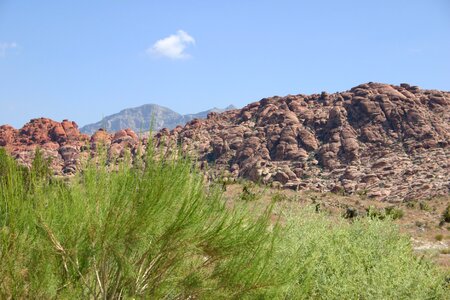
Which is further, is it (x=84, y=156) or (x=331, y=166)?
(x=331, y=166)

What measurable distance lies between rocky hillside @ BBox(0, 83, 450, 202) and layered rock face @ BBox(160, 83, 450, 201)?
0.43ft

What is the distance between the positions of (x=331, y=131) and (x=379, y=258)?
65533 mm

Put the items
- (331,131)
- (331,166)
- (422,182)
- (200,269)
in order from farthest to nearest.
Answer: (331,131) < (331,166) < (422,182) < (200,269)

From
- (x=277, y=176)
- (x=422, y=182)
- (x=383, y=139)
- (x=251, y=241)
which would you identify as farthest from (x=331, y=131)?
(x=251, y=241)

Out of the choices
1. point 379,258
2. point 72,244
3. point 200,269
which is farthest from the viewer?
point 379,258

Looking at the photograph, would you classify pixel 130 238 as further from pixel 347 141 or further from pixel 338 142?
pixel 338 142

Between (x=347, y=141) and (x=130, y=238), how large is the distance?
230ft

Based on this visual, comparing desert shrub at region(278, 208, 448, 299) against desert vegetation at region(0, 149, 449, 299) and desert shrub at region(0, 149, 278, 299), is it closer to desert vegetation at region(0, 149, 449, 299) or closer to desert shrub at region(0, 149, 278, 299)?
desert vegetation at region(0, 149, 449, 299)

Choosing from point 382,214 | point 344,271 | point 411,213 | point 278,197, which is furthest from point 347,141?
point 278,197

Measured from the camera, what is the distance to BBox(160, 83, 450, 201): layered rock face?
62.4m

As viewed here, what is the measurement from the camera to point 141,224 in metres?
6.62

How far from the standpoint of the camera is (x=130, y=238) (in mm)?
6691

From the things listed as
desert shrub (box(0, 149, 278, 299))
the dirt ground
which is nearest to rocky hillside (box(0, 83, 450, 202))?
the dirt ground

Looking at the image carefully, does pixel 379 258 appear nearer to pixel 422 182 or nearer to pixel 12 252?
pixel 12 252
